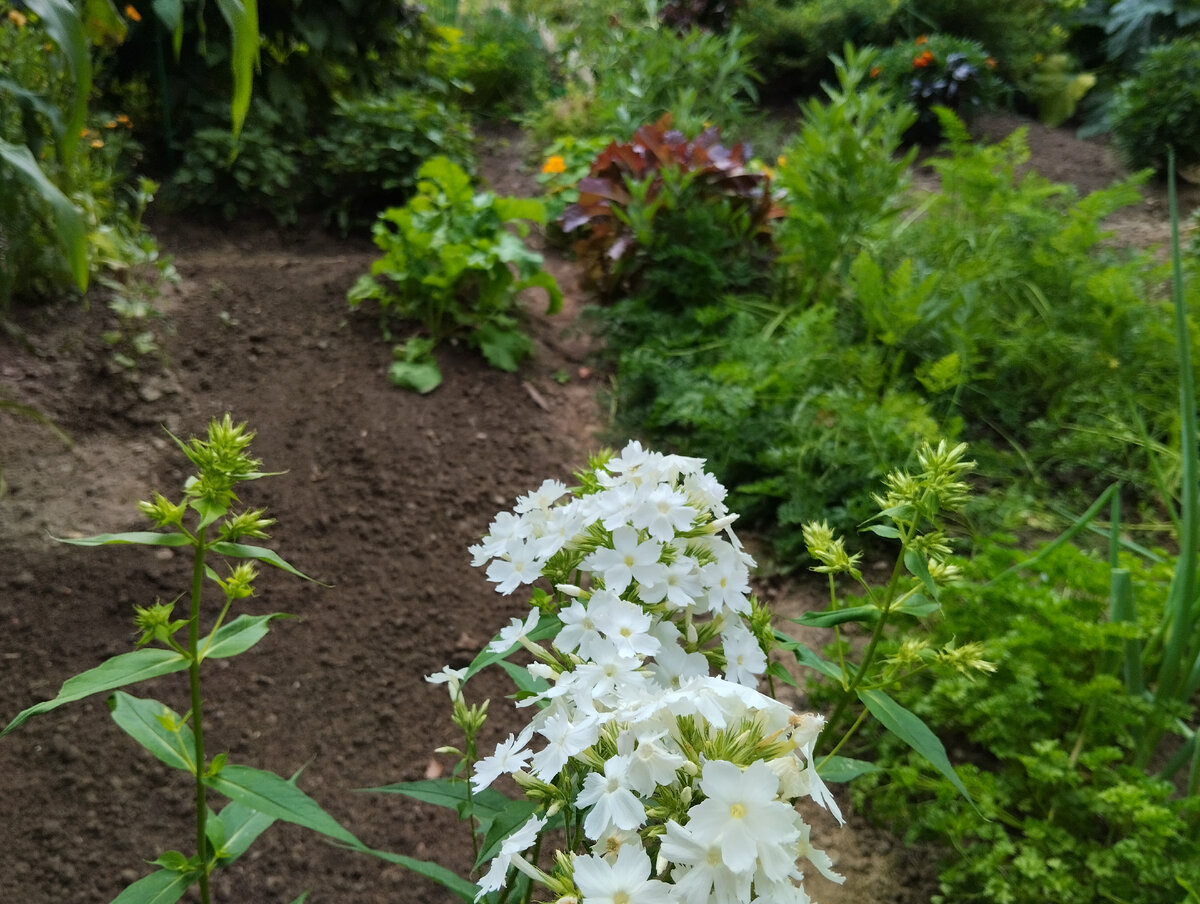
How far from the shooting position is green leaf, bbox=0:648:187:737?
2.69 ft

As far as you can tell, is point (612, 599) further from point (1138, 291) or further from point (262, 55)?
point (262, 55)

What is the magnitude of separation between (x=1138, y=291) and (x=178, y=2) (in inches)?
128

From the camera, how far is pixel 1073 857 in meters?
1.43

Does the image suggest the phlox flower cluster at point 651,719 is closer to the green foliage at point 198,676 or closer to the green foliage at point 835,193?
the green foliage at point 198,676

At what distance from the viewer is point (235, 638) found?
100 cm

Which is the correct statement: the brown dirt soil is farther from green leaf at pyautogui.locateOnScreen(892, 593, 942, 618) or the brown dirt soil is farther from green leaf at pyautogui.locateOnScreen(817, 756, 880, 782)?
green leaf at pyautogui.locateOnScreen(892, 593, 942, 618)

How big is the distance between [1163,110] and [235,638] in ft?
21.3

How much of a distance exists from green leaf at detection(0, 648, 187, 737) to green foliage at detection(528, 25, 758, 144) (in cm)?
399

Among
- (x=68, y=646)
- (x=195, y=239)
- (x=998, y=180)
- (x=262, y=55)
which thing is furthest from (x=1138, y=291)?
(x=262, y=55)

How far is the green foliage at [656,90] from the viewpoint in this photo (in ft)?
15.8

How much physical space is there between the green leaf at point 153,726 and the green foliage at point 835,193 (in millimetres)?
2711

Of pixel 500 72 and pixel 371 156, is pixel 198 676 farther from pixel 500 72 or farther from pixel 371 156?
pixel 500 72

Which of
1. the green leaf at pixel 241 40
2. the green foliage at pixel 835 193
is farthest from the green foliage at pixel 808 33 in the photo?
the green leaf at pixel 241 40

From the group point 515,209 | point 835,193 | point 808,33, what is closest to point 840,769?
point 515,209
